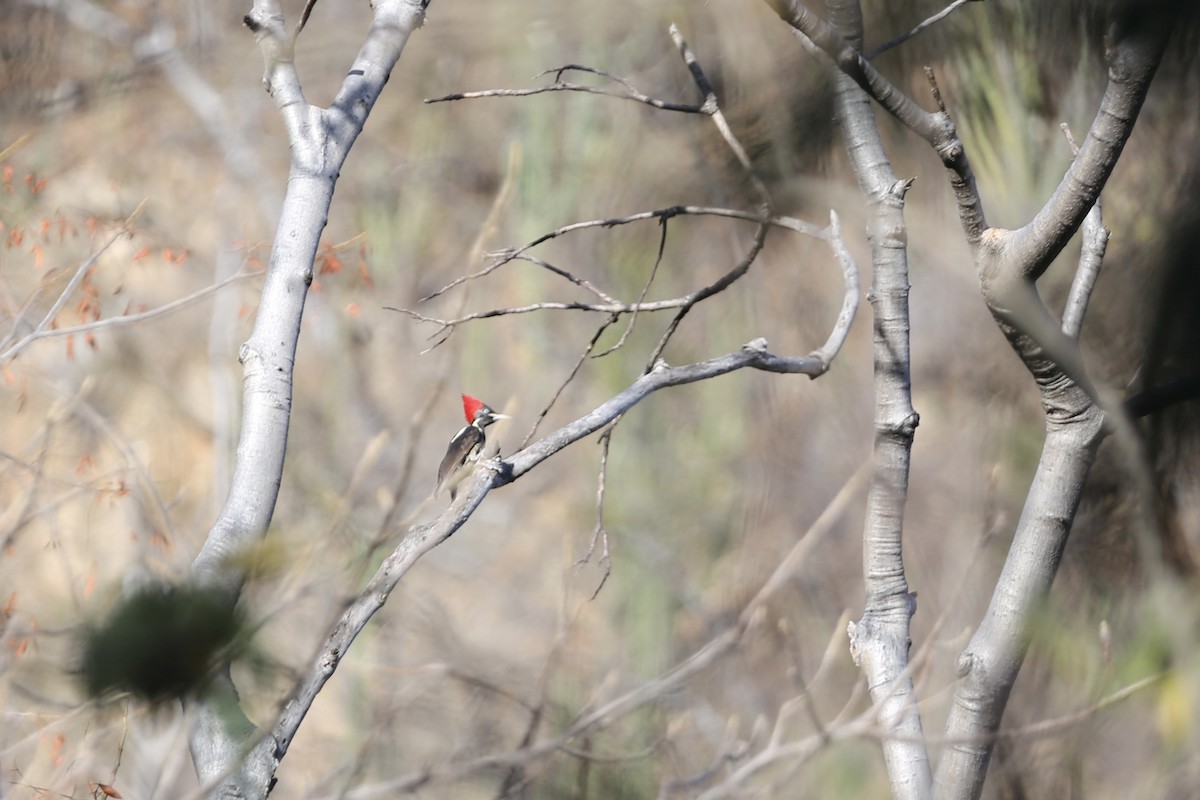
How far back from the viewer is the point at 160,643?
0.78m

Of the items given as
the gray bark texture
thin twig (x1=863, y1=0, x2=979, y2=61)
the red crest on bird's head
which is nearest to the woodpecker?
the red crest on bird's head

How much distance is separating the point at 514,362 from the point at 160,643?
16.4ft

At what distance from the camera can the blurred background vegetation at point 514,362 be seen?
405 centimetres

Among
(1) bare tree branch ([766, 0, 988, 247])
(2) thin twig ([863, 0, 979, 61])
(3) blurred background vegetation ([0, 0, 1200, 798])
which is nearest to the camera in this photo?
(1) bare tree branch ([766, 0, 988, 247])

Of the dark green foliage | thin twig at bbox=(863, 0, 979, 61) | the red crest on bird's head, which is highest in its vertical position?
the red crest on bird's head

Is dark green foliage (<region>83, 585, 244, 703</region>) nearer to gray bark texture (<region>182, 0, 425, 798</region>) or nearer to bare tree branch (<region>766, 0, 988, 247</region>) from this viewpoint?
gray bark texture (<region>182, 0, 425, 798</region>)

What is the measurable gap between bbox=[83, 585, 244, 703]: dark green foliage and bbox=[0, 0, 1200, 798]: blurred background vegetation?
105 inches

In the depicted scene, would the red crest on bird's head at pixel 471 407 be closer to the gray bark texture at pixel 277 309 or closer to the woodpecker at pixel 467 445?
the woodpecker at pixel 467 445

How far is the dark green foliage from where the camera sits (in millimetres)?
757

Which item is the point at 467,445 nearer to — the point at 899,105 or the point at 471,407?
the point at 471,407

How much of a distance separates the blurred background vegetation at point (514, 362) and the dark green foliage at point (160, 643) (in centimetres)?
267

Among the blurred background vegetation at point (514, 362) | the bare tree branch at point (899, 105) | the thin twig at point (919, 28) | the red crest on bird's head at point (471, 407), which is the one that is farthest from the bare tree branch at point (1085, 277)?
the red crest on bird's head at point (471, 407)

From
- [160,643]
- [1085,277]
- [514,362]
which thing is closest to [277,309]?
[160,643]

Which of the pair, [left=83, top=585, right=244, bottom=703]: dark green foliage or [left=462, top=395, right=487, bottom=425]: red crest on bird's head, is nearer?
[left=83, top=585, right=244, bottom=703]: dark green foliage
